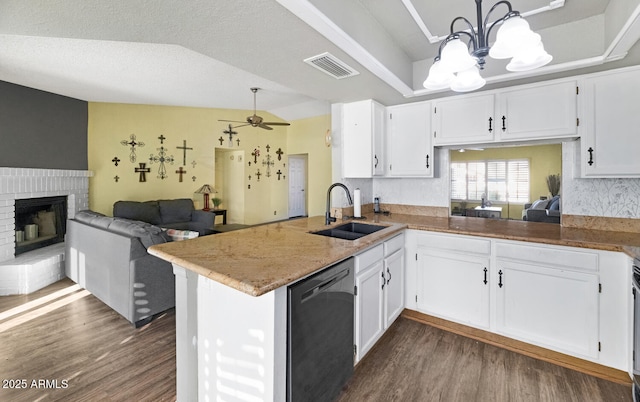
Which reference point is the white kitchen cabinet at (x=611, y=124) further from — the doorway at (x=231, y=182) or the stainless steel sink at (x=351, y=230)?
the doorway at (x=231, y=182)

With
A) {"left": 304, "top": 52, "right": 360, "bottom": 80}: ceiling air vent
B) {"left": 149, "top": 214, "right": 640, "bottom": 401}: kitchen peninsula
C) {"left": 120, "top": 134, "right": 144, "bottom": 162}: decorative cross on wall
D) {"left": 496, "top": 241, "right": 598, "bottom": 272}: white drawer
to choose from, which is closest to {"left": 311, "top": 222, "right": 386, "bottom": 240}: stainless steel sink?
{"left": 149, "top": 214, "right": 640, "bottom": 401}: kitchen peninsula

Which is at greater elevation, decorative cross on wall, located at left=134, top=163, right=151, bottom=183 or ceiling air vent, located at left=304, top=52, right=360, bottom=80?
ceiling air vent, located at left=304, top=52, right=360, bottom=80

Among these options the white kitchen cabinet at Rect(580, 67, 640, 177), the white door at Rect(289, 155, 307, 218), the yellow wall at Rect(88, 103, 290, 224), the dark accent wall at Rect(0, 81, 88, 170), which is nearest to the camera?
the white kitchen cabinet at Rect(580, 67, 640, 177)

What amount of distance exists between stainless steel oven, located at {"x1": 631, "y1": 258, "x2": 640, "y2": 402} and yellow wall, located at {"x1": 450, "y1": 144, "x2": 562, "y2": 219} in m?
1.07

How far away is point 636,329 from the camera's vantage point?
1682 mm

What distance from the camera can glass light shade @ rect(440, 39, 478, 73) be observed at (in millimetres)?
1411

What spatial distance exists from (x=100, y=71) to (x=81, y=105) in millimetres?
1746

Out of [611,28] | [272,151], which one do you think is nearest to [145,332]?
[611,28]

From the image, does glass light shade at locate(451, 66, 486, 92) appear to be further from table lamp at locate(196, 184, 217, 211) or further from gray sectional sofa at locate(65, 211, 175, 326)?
table lamp at locate(196, 184, 217, 211)

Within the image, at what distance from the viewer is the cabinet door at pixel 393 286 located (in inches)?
88.4

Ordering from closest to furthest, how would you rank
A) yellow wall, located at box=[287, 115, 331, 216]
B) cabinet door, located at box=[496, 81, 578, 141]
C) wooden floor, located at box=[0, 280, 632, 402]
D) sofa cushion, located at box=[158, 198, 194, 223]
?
wooden floor, located at box=[0, 280, 632, 402] < cabinet door, located at box=[496, 81, 578, 141] < sofa cushion, located at box=[158, 198, 194, 223] < yellow wall, located at box=[287, 115, 331, 216]

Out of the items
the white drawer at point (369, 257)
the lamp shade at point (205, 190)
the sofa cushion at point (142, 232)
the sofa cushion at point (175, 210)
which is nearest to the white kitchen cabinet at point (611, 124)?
the white drawer at point (369, 257)

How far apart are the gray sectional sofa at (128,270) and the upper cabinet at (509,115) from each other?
117 inches

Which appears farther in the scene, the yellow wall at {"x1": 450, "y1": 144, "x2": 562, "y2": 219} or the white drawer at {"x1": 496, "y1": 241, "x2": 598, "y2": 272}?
the yellow wall at {"x1": 450, "y1": 144, "x2": 562, "y2": 219}
